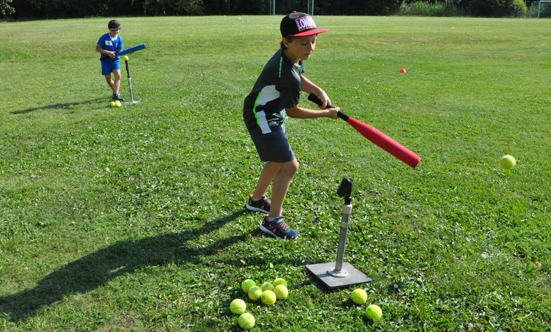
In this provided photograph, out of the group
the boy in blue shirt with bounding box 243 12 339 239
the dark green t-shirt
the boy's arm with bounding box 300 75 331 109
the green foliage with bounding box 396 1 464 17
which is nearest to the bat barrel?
the boy in blue shirt with bounding box 243 12 339 239

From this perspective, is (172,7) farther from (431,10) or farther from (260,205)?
(260,205)

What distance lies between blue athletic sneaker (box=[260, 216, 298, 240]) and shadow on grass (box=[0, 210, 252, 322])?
0.30m

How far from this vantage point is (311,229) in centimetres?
491

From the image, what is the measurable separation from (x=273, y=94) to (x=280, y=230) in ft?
4.87

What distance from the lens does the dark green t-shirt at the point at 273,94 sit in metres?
4.23

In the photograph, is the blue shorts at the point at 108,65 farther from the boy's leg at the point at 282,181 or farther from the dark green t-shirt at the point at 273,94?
the boy's leg at the point at 282,181

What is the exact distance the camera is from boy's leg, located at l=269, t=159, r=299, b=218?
15.0 ft

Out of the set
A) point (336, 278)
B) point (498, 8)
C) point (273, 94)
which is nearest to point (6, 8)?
point (273, 94)

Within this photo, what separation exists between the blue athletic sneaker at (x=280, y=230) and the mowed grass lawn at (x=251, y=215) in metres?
0.11

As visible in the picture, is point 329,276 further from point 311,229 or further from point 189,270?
point 189,270

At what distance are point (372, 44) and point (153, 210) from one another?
1930 centimetres

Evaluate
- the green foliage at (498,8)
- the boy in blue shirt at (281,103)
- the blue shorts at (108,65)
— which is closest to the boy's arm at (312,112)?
the boy in blue shirt at (281,103)

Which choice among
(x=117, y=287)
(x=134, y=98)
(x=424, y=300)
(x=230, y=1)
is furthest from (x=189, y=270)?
(x=230, y=1)

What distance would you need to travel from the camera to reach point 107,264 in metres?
4.26
